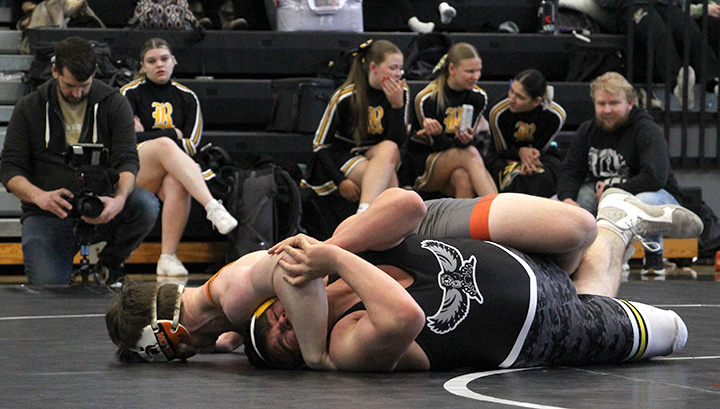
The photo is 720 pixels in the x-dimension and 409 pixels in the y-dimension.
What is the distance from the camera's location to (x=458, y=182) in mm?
5656

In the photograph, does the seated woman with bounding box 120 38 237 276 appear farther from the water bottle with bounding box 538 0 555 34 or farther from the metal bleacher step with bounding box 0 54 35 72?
the water bottle with bounding box 538 0 555 34

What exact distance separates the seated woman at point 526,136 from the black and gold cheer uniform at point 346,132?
2.12ft

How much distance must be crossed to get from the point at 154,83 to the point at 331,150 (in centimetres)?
105

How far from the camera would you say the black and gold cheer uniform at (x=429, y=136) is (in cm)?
573

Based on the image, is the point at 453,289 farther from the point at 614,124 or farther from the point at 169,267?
the point at 614,124

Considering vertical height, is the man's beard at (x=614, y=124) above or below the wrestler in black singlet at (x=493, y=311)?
above

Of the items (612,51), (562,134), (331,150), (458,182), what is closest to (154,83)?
(331,150)

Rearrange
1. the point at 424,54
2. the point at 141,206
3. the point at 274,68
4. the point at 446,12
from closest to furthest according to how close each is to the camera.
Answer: the point at 141,206
the point at 424,54
the point at 274,68
the point at 446,12

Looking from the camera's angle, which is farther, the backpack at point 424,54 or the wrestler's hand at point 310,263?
the backpack at point 424,54

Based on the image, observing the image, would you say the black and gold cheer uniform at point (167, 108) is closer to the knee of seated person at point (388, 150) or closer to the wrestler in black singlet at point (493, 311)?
the knee of seated person at point (388, 150)

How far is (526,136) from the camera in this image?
19.3 feet

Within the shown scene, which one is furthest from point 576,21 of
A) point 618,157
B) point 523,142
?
point 618,157

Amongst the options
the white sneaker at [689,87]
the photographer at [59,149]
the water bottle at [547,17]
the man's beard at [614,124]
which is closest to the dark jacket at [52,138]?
the photographer at [59,149]

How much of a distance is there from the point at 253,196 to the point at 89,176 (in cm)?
131
